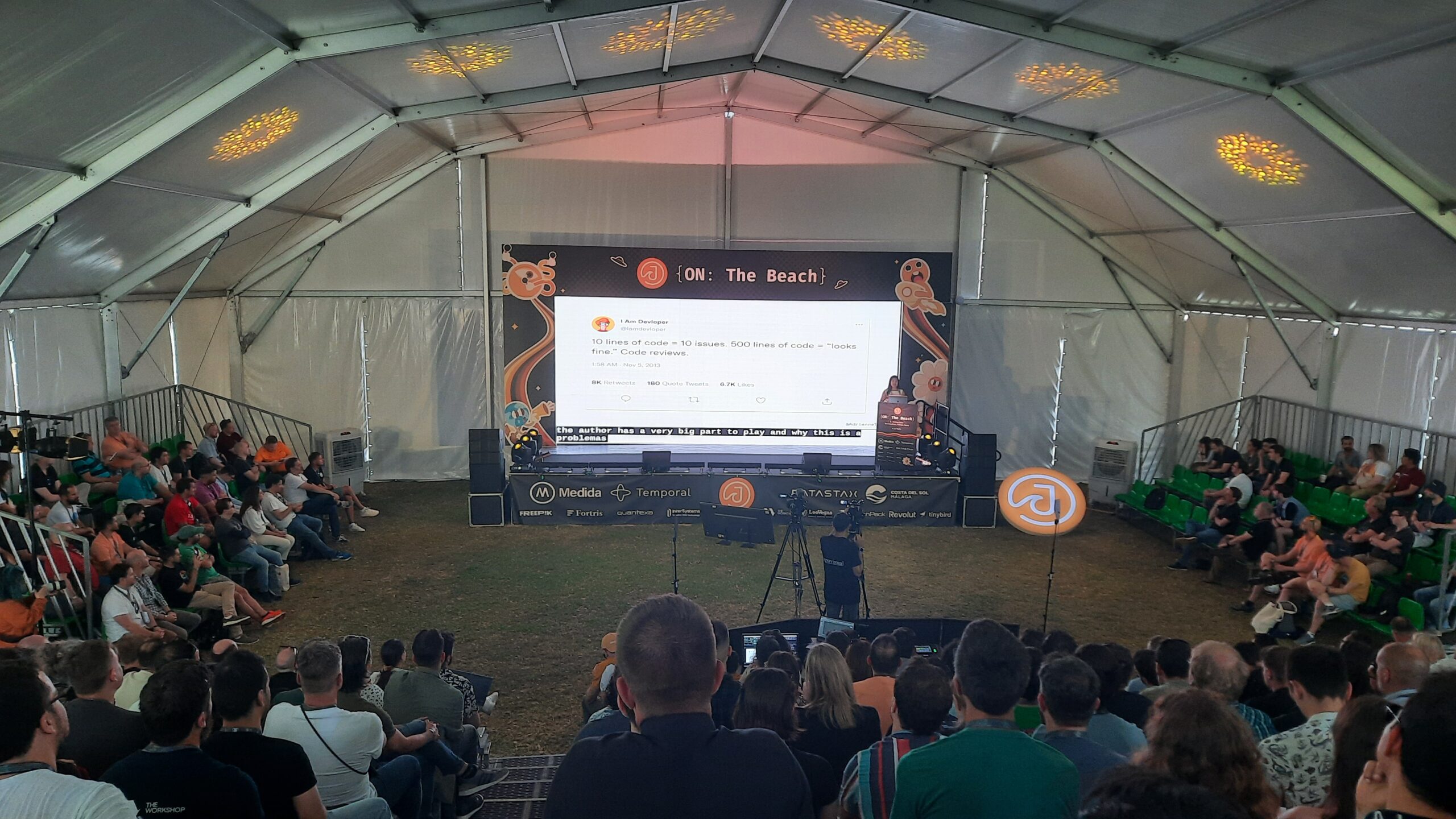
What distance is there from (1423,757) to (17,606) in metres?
6.82

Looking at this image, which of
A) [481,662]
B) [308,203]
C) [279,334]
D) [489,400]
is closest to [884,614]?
[481,662]

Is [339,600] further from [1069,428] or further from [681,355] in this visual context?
[1069,428]

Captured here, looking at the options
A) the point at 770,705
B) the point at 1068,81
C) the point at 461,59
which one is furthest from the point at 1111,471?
the point at 770,705

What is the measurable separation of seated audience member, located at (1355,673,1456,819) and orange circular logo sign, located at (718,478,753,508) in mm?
9426

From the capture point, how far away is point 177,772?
7.49 ft

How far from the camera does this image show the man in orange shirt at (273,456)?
34.6 ft

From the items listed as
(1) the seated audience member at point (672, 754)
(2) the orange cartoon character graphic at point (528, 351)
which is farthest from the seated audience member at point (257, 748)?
(2) the orange cartoon character graphic at point (528, 351)

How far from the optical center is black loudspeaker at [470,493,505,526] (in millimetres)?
10906

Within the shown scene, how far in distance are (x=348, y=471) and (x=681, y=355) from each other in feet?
15.5

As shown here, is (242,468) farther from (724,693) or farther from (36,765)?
(36,765)

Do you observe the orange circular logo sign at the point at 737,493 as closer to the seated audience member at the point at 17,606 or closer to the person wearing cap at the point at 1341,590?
the person wearing cap at the point at 1341,590

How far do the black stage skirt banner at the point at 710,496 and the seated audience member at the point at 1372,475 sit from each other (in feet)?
13.4

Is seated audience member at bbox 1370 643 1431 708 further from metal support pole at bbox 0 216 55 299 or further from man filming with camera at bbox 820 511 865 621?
metal support pole at bbox 0 216 55 299

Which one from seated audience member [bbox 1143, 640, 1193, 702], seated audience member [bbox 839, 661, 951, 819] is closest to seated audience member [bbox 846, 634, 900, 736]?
seated audience member [bbox 839, 661, 951, 819]
